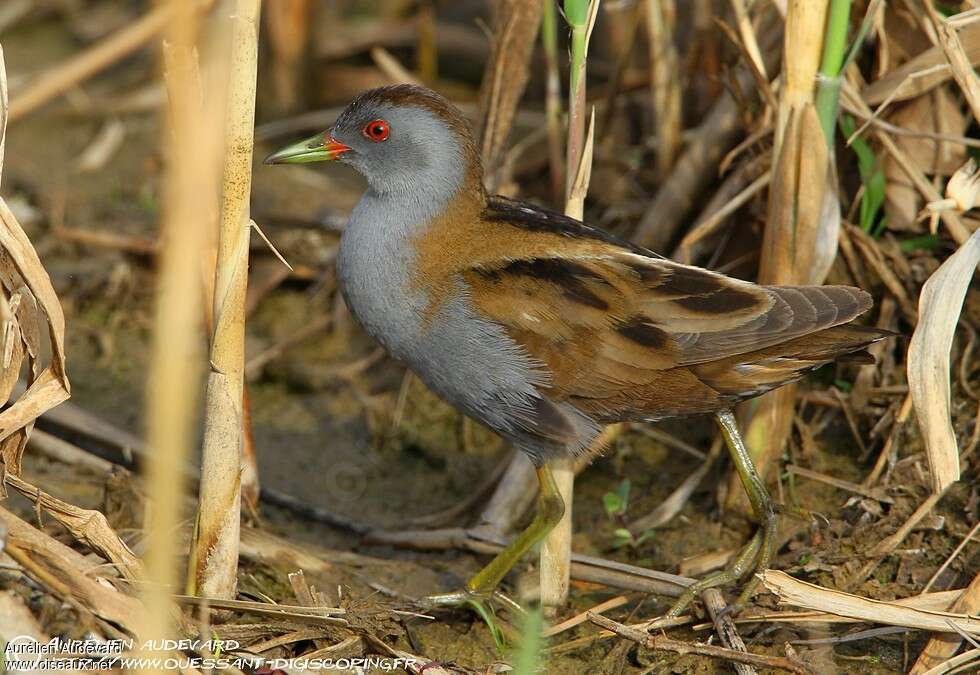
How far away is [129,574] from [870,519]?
210 centimetres

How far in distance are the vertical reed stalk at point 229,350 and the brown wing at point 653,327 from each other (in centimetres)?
69

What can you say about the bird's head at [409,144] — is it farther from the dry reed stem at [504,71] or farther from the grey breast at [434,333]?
the dry reed stem at [504,71]

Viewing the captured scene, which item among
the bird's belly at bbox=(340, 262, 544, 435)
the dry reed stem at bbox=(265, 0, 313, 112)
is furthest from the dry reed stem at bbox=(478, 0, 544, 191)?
the dry reed stem at bbox=(265, 0, 313, 112)

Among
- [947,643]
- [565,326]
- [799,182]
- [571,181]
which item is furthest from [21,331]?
[947,643]

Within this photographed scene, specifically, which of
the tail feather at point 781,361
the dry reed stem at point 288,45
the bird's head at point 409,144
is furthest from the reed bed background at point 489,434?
the dry reed stem at point 288,45

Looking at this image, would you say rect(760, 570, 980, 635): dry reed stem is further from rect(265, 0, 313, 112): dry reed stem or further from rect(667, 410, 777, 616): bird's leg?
rect(265, 0, 313, 112): dry reed stem

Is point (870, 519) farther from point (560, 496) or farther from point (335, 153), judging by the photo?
point (335, 153)

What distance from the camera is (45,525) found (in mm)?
3430

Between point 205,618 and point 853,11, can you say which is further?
point 853,11

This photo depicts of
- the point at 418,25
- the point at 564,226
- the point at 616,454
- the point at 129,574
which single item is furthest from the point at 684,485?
the point at 418,25

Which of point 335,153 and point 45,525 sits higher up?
point 335,153

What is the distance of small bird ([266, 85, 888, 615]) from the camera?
124 inches

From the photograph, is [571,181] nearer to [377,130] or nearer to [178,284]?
[377,130]

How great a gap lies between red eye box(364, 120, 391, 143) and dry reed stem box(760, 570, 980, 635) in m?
1.68
